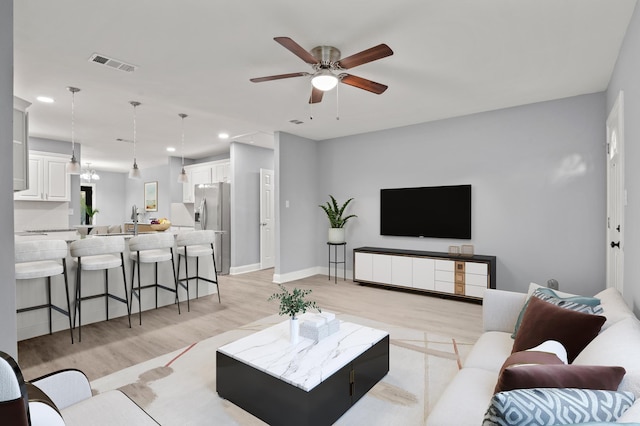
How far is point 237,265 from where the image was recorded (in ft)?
21.1

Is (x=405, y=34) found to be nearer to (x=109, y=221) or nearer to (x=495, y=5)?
(x=495, y=5)

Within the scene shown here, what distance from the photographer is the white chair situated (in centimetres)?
83

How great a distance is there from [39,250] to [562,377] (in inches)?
149

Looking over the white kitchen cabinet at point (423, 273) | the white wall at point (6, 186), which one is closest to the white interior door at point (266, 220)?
the white kitchen cabinet at point (423, 273)

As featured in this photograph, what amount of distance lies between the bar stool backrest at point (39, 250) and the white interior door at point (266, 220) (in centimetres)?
401

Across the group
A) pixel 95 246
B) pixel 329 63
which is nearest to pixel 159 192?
pixel 95 246

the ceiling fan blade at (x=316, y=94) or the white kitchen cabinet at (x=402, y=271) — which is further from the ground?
the ceiling fan blade at (x=316, y=94)

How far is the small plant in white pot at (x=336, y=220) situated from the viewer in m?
5.80

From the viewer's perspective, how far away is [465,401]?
1.47 meters

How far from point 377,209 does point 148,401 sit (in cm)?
433

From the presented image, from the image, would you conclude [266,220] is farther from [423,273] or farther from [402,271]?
[423,273]

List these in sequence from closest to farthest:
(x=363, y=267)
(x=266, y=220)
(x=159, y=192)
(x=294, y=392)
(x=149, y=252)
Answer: (x=294, y=392), (x=149, y=252), (x=363, y=267), (x=266, y=220), (x=159, y=192)

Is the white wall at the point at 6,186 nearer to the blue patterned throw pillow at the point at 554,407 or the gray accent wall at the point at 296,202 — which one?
the blue patterned throw pillow at the point at 554,407

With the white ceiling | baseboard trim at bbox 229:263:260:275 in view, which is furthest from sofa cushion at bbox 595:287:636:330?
baseboard trim at bbox 229:263:260:275
